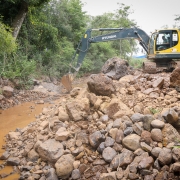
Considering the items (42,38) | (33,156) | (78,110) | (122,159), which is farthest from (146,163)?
(42,38)

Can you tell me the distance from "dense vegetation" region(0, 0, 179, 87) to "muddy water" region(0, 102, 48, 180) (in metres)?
1.79

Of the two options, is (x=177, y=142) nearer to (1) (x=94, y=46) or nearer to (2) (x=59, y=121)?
(2) (x=59, y=121)

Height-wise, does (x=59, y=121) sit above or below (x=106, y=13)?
below

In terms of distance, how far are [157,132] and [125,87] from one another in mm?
2086

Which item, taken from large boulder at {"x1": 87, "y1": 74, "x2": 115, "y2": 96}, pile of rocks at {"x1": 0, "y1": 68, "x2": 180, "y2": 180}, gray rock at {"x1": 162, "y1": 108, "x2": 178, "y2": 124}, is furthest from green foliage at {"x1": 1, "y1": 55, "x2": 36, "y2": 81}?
gray rock at {"x1": 162, "y1": 108, "x2": 178, "y2": 124}

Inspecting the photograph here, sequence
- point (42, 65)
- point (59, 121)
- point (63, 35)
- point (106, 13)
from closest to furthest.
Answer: point (59, 121)
point (42, 65)
point (63, 35)
point (106, 13)

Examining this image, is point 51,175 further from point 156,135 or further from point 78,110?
point 156,135

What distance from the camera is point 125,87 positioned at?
475 centimetres

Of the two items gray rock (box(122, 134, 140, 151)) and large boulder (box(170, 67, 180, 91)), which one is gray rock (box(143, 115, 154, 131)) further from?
large boulder (box(170, 67, 180, 91))

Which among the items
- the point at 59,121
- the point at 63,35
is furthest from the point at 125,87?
the point at 63,35

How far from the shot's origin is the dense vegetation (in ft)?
25.5

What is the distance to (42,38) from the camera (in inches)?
429

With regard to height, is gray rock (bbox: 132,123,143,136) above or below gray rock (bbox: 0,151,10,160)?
above

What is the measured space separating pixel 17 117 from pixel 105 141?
10.2ft
